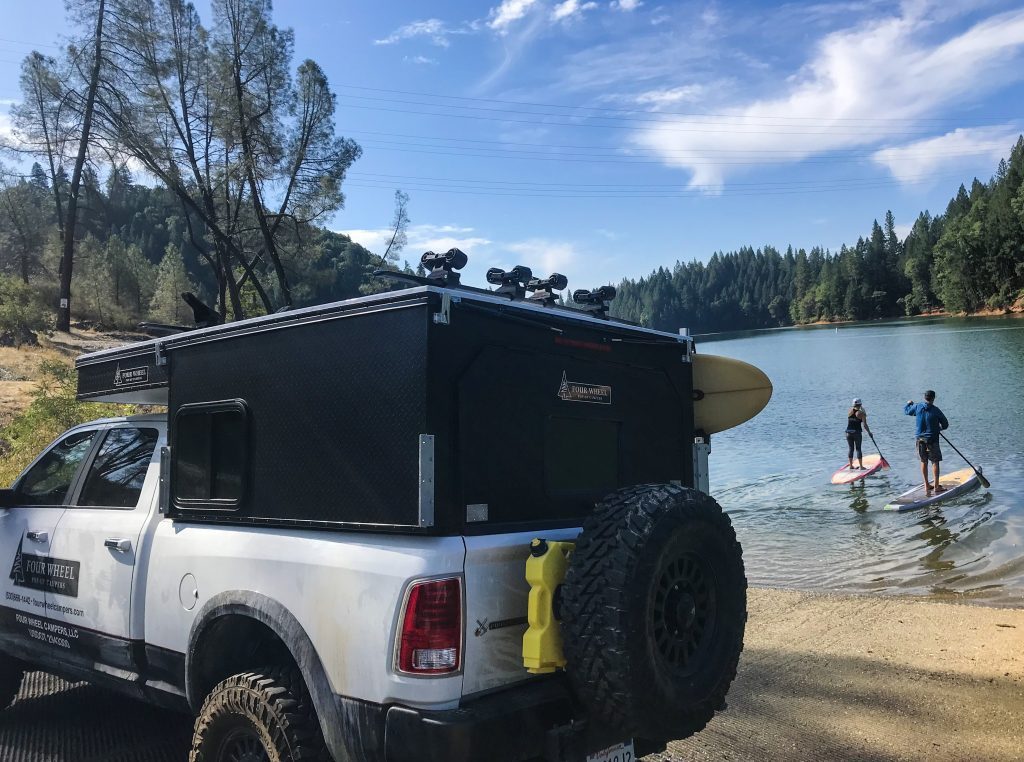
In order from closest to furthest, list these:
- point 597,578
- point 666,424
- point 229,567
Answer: point 597,578, point 229,567, point 666,424

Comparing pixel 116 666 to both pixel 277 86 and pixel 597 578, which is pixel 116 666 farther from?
pixel 277 86

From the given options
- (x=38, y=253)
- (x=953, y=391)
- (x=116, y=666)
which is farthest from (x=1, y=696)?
(x=38, y=253)

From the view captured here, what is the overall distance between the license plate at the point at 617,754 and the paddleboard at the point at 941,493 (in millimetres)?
15269

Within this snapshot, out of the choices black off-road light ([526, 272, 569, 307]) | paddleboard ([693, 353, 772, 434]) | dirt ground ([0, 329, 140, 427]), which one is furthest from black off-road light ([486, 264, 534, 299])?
dirt ground ([0, 329, 140, 427])

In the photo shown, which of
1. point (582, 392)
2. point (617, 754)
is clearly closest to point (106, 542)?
point (582, 392)

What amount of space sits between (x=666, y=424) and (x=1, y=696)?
443cm

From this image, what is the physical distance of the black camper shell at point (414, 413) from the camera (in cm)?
294

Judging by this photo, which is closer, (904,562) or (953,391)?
(904,562)

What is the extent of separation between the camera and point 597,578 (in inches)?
110

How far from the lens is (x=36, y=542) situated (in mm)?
4586

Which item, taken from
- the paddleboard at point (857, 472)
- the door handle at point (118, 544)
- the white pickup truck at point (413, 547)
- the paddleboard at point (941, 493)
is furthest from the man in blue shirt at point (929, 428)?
the door handle at point (118, 544)

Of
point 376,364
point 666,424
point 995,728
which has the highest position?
point 376,364

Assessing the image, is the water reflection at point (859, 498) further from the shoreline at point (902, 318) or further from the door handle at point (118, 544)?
the shoreline at point (902, 318)

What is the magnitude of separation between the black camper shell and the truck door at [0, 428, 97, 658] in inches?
37.6
